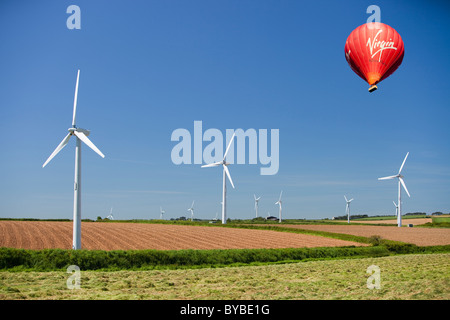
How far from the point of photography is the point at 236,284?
79.0 ft

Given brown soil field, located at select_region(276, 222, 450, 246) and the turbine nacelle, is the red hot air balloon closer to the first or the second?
the turbine nacelle

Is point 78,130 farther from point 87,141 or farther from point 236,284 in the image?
point 236,284

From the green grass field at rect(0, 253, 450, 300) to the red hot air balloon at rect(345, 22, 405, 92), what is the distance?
12608 mm

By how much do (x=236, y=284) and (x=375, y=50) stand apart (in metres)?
17.2

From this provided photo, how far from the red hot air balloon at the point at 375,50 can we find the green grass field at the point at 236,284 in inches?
496

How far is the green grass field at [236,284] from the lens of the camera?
19.8 m

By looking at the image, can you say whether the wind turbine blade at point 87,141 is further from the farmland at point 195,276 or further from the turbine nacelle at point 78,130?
the farmland at point 195,276

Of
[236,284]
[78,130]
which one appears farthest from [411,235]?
[78,130]

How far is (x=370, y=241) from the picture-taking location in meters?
59.4

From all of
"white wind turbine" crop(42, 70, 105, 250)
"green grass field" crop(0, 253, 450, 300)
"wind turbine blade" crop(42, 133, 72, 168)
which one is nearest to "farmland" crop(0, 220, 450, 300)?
"green grass field" crop(0, 253, 450, 300)

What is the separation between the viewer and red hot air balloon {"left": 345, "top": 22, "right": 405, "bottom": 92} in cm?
2555

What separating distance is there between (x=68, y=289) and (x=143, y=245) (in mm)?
26101
